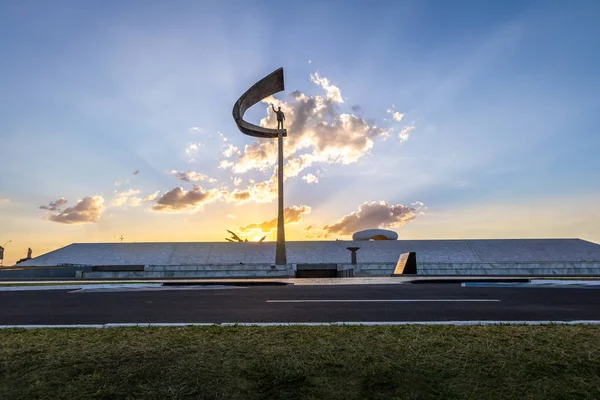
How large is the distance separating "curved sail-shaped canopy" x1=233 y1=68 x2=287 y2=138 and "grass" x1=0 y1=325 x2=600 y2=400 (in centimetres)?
3215

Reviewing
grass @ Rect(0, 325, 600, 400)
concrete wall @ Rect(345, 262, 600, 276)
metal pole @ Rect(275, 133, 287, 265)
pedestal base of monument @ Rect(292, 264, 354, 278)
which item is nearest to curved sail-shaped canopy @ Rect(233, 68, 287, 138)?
metal pole @ Rect(275, 133, 287, 265)

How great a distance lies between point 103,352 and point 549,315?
7.57 m

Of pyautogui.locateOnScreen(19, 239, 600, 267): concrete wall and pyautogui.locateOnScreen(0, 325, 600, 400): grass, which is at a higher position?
pyautogui.locateOnScreen(19, 239, 600, 267): concrete wall

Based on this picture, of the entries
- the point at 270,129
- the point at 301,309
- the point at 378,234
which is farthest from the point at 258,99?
the point at 378,234

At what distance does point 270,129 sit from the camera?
124 ft

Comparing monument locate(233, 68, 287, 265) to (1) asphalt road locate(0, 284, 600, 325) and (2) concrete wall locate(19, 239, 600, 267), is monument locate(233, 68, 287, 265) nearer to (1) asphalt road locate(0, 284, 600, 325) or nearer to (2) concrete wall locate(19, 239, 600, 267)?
(2) concrete wall locate(19, 239, 600, 267)

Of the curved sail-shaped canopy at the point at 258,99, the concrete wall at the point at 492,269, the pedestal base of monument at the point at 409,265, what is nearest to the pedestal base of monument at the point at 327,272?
the concrete wall at the point at 492,269

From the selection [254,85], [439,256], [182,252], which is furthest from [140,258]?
[439,256]

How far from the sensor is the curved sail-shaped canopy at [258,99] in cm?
3612

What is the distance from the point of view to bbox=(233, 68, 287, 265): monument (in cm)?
3634

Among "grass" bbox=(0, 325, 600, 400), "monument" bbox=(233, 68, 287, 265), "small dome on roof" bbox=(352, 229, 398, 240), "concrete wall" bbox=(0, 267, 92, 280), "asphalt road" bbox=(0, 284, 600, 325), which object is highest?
"monument" bbox=(233, 68, 287, 265)

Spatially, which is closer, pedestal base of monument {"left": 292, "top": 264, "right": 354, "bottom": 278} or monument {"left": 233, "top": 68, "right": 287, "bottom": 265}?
pedestal base of monument {"left": 292, "top": 264, "right": 354, "bottom": 278}

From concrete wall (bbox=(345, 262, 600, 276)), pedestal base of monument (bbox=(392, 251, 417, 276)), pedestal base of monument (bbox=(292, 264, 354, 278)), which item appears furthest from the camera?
concrete wall (bbox=(345, 262, 600, 276))

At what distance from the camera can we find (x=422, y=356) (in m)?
4.26
